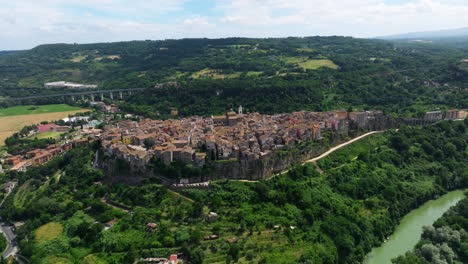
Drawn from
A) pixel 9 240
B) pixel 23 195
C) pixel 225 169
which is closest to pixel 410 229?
pixel 225 169

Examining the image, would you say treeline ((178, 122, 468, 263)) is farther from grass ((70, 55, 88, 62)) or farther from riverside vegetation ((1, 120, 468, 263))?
grass ((70, 55, 88, 62))

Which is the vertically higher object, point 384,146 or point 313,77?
point 313,77

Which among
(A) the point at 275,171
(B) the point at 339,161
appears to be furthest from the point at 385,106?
(A) the point at 275,171

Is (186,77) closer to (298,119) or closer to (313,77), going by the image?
(313,77)

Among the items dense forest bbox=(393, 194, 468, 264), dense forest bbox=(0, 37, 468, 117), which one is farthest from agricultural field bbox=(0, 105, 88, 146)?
dense forest bbox=(393, 194, 468, 264)

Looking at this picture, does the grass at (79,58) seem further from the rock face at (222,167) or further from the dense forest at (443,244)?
the dense forest at (443,244)

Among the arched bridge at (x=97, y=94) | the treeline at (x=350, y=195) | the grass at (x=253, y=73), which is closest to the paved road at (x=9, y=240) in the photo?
the treeline at (x=350, y=195)
